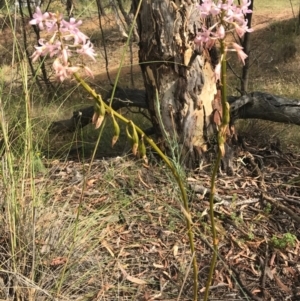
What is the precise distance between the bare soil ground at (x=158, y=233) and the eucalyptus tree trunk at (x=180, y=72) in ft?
0.81

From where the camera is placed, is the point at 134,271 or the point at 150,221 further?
the point at 150,221

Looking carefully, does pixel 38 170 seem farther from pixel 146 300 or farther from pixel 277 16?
pixel 277 16

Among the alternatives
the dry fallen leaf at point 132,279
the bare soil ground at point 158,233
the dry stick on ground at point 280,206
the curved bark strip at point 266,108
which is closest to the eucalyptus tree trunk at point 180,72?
the bare soil ground at point 158,233

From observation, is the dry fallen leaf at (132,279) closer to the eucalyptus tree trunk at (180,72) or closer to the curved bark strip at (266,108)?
the eucalyptus tree trunk at (180,72)

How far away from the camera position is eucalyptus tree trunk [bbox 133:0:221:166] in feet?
11.0

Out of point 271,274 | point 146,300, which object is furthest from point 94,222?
point 271,274

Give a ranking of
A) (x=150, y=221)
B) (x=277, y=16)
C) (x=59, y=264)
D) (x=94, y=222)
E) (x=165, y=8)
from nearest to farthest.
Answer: (x=59, y=264) < (x=94, y=222) < (x=150, y=221) < (x=165, y=8) < (x=277, y=16)

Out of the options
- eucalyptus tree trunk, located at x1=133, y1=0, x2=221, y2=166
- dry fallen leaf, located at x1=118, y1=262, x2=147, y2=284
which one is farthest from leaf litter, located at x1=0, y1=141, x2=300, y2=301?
eucalyptus tree trunk, located at x1=133, y1=0, x2=221, y2=166

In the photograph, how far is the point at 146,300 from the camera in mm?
2516

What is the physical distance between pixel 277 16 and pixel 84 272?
10523 mm

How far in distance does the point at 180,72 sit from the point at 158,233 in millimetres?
1104

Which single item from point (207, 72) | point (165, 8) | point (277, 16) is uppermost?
point (165, 8)

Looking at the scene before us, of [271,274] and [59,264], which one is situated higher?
[59,264]

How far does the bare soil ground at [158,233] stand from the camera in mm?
2521
